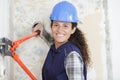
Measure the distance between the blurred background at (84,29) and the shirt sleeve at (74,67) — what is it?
1.65ft

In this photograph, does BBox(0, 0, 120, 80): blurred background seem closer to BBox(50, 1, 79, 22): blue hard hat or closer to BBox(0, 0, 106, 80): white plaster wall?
BBox(0, 0, 106, 80): white plaster wall

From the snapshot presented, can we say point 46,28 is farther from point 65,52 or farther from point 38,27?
point 65,52

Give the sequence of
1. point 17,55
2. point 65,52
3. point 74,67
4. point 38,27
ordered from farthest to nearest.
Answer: point 38,27 → point 17,55 → point 65,52 → point 74,67

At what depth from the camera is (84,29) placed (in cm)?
194

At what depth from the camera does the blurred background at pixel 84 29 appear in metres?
1.92

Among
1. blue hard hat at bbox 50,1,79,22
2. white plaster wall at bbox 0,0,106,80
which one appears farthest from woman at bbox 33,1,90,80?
white plaster wall at bbox 0,0,106,80

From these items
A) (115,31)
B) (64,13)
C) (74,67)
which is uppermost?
(64,13)

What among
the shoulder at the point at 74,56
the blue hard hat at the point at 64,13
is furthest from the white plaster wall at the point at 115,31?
the shoulder at the point at 74,56

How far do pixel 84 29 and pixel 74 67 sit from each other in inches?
22.3

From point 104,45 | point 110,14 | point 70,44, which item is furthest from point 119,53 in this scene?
point 70,44

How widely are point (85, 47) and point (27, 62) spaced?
46 centimetres

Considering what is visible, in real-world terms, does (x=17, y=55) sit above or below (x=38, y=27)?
below

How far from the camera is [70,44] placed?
1570 millimetres

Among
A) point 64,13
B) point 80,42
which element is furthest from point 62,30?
point 80,42
